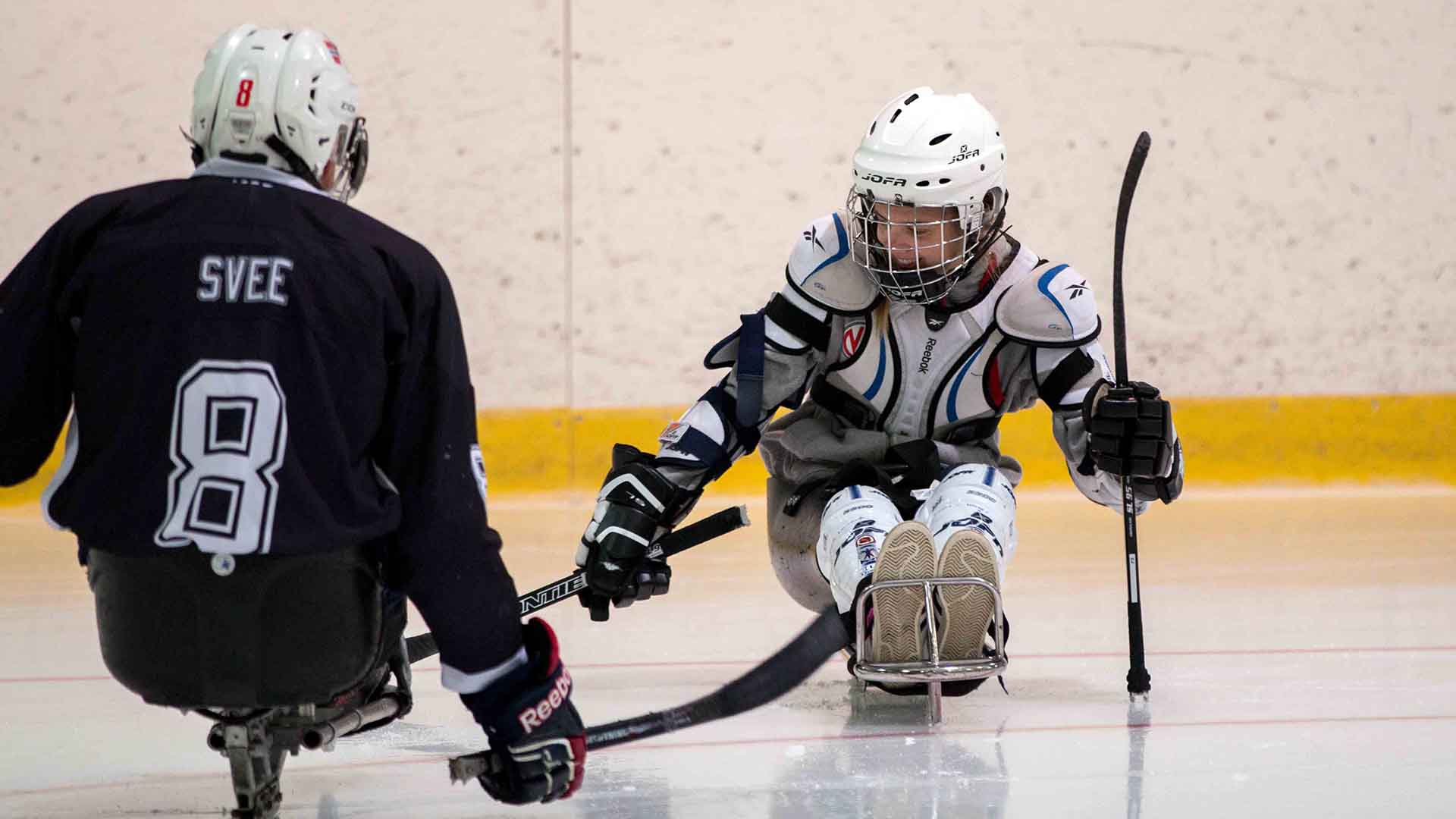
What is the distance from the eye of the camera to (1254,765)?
261 centimetres

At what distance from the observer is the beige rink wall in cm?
618

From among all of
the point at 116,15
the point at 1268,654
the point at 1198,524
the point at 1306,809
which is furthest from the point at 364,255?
the point at 116,15

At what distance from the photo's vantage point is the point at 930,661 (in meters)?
2.71

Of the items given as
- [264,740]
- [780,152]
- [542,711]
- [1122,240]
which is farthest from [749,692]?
[780,152]

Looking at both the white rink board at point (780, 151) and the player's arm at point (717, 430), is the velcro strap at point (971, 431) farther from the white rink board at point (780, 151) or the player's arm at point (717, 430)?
the white rink board at point (780, 151)

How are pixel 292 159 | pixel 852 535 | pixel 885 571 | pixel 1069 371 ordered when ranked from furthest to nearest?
pixel 1069 371 → pixel 852 535 → pixel 885 571 → pixel 292 159

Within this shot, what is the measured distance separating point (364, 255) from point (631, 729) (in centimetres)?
68

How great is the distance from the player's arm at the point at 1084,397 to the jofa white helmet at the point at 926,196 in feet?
0.49

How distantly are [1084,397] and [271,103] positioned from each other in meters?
1.69

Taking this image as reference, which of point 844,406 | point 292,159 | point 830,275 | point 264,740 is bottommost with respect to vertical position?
point 264,740

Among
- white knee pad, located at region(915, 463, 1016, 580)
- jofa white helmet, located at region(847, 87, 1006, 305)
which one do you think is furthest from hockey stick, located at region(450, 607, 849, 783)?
jofa white helmet, located at region(847, 87, 1006, 305)

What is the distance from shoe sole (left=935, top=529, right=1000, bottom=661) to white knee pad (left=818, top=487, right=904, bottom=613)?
0.38ft

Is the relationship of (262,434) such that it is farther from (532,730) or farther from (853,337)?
(853,337)

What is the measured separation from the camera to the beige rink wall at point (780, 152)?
6.18 meters
